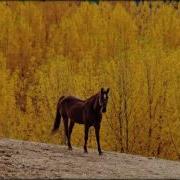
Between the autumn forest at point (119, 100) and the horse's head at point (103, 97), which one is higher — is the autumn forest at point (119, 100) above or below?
below

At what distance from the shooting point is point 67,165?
14023mm

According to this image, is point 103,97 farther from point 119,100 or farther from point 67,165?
point 119,100

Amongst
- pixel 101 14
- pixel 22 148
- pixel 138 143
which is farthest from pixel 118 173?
pixel 101 14

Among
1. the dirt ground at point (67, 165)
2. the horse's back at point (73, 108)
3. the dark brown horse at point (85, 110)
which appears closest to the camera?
the dirt ground at point (67, 165)

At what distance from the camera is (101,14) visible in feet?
221

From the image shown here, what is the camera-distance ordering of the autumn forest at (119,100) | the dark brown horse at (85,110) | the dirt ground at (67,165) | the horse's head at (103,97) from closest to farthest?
the dirt ground at (67,165) → the horse's head at (103,97) → the dark brown horse at (85,110) → the autumn forest at (119,100)

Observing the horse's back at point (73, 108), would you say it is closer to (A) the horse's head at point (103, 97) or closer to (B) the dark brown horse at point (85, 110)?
(B) the dark brown horse at point (85, 110)

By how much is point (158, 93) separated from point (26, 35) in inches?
1079

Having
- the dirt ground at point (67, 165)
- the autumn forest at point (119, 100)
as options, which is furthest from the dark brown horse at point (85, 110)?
the autumn forest at point (119, 100)

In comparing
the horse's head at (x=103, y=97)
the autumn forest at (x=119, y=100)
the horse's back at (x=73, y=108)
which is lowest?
the autumn forest at (x=119, y=100)

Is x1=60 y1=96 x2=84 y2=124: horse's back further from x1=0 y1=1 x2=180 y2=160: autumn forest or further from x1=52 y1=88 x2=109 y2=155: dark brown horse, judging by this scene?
x1=0 y1=1 x2=180 y2=160: autumn forest

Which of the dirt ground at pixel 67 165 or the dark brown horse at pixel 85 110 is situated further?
the dark brown horse at pixel 85 110

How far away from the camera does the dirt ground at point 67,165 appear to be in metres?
12.7

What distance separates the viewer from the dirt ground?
12.7 m
